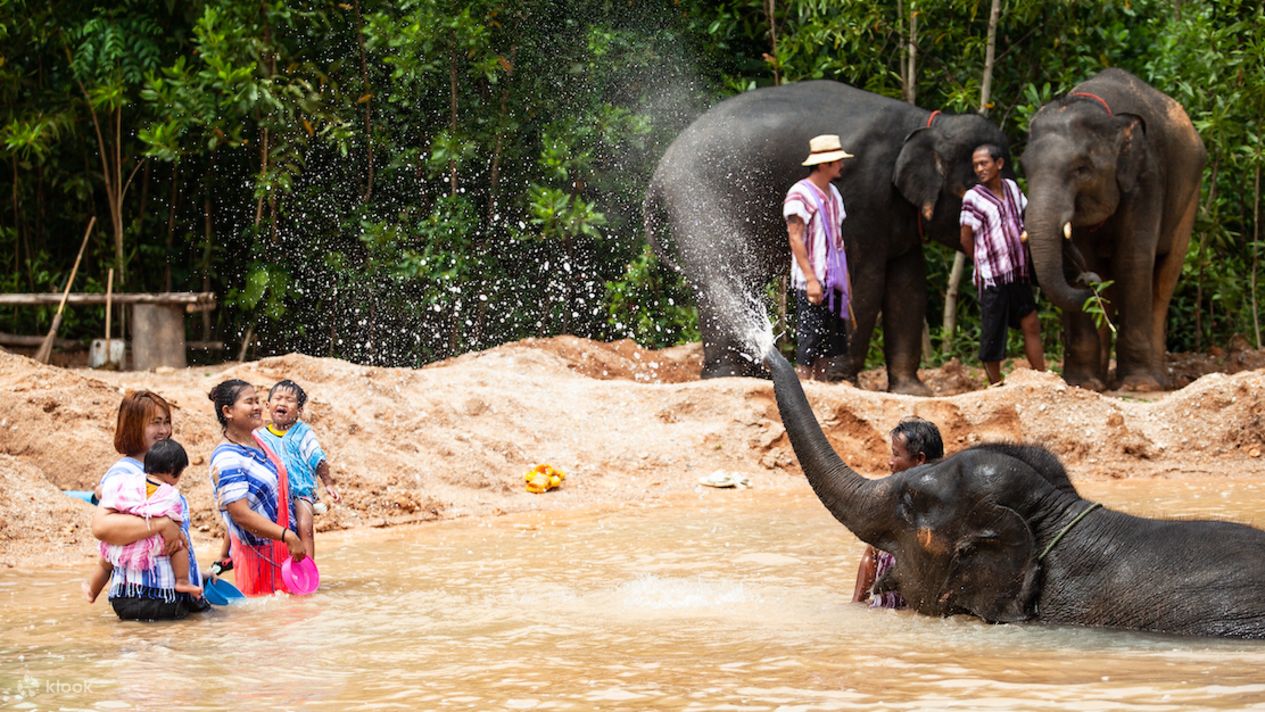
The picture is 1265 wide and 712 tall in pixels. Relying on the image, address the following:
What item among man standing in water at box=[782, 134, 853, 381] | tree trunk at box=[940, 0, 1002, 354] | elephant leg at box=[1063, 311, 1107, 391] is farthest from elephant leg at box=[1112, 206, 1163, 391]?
man standing in water at box=[782, 134, 853, 381]

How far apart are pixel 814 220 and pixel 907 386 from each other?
1923mm

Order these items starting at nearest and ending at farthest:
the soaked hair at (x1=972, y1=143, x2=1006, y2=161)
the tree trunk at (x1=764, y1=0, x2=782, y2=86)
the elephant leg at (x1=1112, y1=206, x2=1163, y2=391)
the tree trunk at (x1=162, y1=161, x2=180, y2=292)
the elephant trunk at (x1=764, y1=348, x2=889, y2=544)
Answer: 1. the elephant trunk at (x1=764, y1=348, x2=889, y2=544)
2. the soaked hair at (x1=972, y1=143, x2=1006, y2=161)
3. the elephant leg at (x1=1112, y1=206, x2=1163, y2=391)
4. the tree trunk at (x1=764, y1=0, x2=782, y2=86)
5. the tree trunk at (x1=162, y1=161, x2=180, y2=292)

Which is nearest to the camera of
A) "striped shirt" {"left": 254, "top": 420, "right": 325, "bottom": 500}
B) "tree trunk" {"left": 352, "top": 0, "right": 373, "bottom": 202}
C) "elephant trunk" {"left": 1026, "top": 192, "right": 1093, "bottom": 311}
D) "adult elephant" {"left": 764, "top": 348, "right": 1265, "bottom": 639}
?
"adult elephant" {"left": 764, "top": 348, "right": 1265, "bottom": 639}

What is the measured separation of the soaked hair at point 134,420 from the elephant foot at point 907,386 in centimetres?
757

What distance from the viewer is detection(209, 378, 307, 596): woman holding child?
6.57 metres

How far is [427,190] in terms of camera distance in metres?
15.8

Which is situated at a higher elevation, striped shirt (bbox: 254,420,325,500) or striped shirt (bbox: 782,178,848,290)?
striped shirt (bbox: 782,178,848,290)

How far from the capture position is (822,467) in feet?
18.7

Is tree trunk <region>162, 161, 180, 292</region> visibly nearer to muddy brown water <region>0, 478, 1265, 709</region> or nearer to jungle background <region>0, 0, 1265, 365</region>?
jungle background <region>0, 0, 1265, 365</region>

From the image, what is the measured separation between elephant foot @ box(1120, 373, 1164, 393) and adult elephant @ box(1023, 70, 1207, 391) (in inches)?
0.4

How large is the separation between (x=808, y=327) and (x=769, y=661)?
682 centimetres

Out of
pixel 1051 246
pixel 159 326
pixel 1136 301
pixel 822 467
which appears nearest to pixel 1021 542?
pixel 822 467

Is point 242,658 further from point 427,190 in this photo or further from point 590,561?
point 427,190

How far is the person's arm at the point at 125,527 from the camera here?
20.1ft
